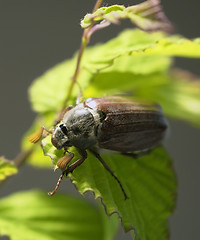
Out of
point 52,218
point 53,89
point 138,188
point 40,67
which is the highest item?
point 53,89

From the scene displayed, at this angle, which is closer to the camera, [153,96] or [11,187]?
[153,96]

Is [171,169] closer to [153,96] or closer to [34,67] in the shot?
[153,96]

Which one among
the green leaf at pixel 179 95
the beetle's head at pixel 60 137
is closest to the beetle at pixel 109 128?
the beetle's head at pixel 60 137

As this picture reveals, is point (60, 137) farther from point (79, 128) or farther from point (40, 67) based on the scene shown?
point (40, 67)

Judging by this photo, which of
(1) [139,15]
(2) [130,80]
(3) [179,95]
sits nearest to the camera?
(1) [139,15]

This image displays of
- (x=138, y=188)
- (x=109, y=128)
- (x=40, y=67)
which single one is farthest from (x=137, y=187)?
(x=40, y=67)

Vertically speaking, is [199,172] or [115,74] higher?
[115,74]

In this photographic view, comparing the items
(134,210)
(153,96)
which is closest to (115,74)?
(153,96)

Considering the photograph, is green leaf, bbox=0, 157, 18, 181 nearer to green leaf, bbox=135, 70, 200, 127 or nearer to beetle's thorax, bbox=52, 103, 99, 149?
beetle's thorax, bbox=52, 103, 99, 149
